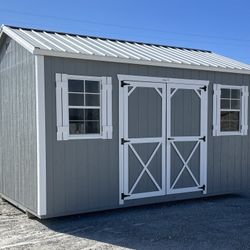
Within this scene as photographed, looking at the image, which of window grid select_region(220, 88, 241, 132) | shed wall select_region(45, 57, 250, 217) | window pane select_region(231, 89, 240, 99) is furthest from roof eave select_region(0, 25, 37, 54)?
window pane select_region(231, 89, 240, 99)

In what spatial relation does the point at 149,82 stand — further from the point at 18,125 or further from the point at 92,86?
the point at 18,125

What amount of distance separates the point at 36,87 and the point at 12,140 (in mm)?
1604

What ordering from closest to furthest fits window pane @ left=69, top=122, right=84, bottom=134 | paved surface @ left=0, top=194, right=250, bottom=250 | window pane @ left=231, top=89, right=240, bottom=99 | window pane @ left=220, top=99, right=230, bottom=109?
paved surface @ left=0, top=194, right=250, bottom=250, window pane @ left=69, top=122, right=84, bottom=134, window pane @ left=220, top=99, right=230, bottom=109, window pane @ left=231, top=89, right=240, bottom=99

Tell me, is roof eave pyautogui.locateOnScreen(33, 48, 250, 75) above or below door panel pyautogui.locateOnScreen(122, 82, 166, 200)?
above

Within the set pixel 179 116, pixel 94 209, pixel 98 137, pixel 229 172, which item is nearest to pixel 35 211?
pixel 94 209

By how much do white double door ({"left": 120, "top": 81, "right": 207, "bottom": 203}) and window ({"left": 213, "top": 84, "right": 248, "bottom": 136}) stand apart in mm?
300

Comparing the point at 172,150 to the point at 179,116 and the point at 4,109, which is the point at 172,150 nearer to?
the point at 179,116

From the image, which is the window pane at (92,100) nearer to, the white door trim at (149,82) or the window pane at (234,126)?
the white door trim at (149,82)

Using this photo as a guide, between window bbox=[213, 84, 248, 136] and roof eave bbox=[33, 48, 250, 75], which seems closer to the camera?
roof eave bbox=[33, 48, 250, 75]

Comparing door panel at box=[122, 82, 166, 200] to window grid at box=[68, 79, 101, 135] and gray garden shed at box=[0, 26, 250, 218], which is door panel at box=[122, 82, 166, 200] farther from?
window grid at box=[68, 79, 101, 135]

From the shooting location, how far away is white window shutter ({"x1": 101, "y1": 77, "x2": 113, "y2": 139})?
607 cm

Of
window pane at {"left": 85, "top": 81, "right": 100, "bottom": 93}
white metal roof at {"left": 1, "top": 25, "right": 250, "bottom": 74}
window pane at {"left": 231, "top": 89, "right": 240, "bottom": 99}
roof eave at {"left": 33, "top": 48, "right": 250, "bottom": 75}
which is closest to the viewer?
roof eave at {"left": 33, "top": 48, "right": 250, "bottom": 75}

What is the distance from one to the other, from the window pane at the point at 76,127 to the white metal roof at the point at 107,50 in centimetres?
104

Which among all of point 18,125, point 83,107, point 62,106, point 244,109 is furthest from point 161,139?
point 18,125
